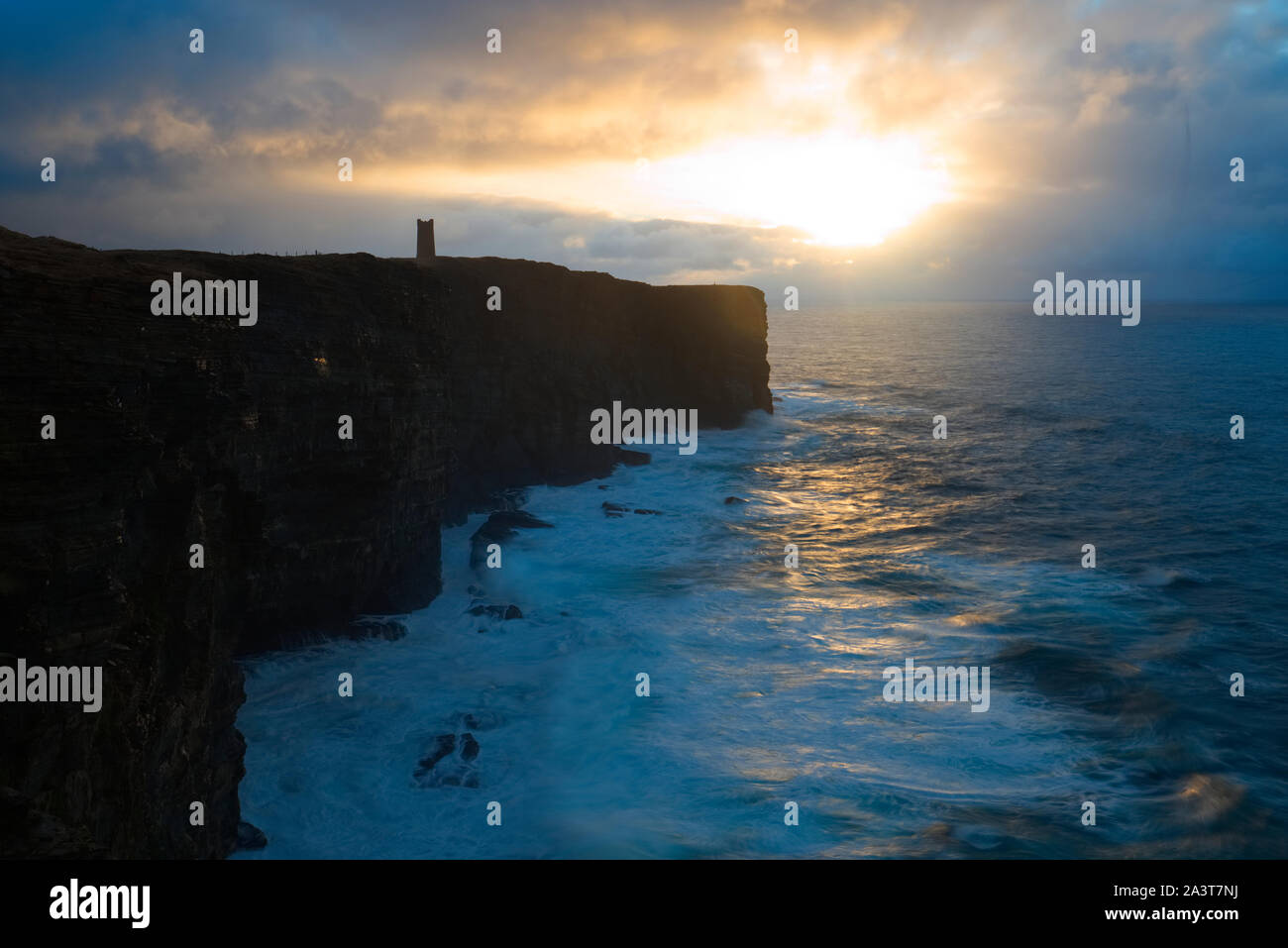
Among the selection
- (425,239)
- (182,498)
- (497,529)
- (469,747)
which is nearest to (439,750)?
(469,747)

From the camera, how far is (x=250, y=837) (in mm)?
17875

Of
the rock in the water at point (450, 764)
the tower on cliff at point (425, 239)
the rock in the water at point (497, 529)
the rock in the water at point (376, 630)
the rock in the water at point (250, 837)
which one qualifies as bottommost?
the rock in the water at point (250, 837)

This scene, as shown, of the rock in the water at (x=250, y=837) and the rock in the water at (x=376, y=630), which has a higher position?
the rock in the water at (x=376, y=630)

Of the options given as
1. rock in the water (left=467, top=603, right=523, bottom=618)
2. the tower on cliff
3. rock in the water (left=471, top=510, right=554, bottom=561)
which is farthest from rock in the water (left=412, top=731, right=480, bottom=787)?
the tower on cliff

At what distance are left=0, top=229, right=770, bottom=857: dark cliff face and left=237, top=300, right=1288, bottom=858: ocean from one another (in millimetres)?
2845

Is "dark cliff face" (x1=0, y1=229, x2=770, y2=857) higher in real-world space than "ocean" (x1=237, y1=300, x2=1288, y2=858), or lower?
higher

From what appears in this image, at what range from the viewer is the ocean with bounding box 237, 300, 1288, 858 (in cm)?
1897

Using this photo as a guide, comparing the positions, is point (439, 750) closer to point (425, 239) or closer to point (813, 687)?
point (813, 687)

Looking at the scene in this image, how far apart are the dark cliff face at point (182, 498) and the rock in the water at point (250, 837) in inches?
16.9

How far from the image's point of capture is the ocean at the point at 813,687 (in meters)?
19.0

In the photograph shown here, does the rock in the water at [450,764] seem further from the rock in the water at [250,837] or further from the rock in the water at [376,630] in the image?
the rock in the water at [376,630]

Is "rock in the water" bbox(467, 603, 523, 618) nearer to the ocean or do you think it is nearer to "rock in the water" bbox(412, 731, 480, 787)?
the ocean

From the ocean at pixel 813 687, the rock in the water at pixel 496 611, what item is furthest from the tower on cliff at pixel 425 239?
the rock in the water at pixel 496 611
